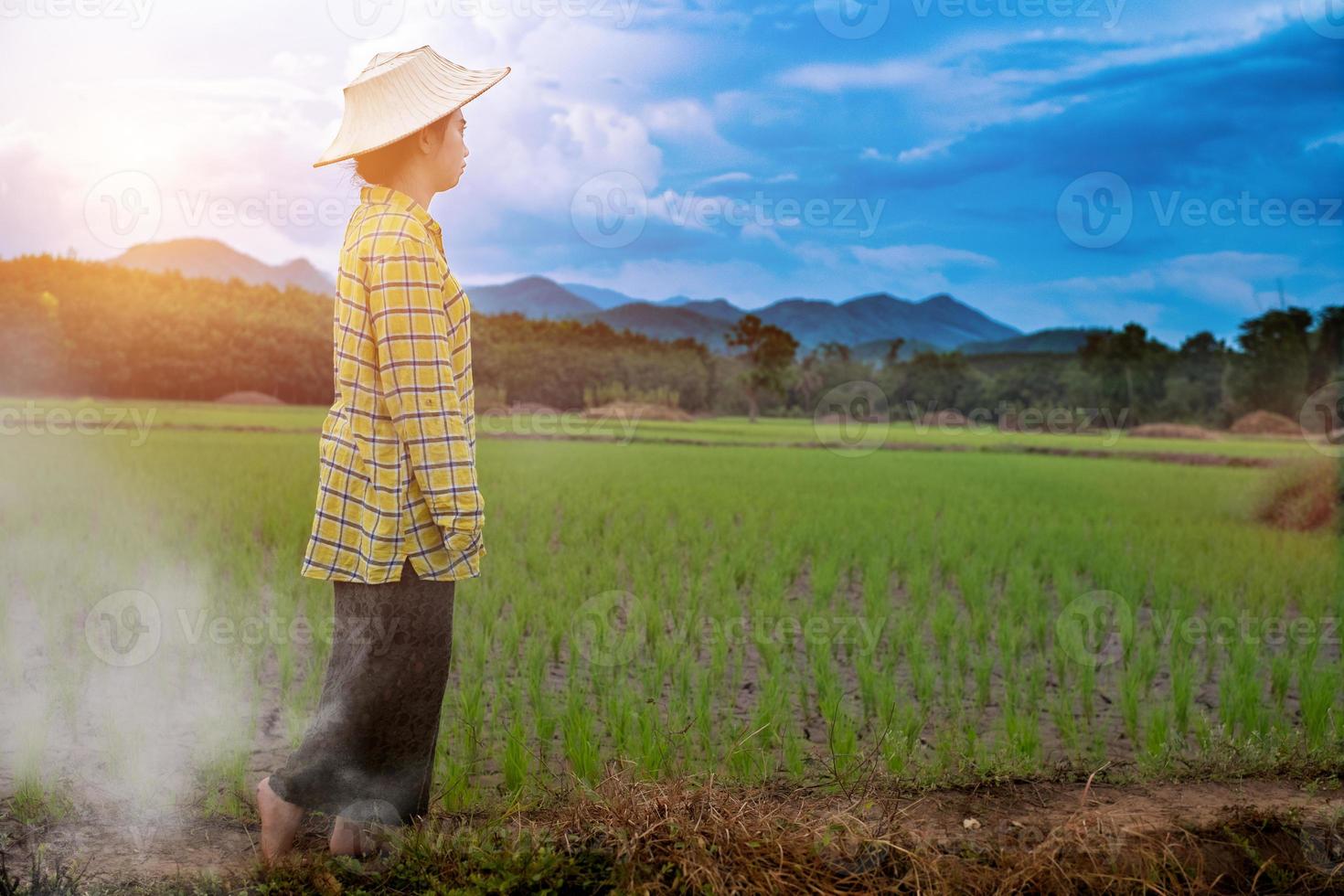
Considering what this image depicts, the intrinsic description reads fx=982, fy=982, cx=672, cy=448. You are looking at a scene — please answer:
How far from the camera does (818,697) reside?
3795 mm

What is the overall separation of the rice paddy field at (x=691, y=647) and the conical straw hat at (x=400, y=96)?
5.21ft

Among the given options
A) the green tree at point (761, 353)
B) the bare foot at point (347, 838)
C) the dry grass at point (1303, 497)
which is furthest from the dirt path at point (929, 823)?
the green tree at point (761, 353)

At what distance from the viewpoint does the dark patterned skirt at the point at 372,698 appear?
83.6 inches

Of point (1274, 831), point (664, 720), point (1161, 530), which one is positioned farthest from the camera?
point (1161, 530)

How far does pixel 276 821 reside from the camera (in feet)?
7.12

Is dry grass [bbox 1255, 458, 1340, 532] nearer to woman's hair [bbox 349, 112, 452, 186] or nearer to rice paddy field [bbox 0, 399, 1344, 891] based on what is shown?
rice paddy field [bbox 0, 399, 1344, 891]

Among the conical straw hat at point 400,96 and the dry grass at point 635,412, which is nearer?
the conical straw hat at point 400,96

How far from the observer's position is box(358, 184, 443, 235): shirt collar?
83.3 inches

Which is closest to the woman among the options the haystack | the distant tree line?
the distant tree line

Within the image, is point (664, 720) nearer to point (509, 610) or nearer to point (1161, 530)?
point (509, 610)

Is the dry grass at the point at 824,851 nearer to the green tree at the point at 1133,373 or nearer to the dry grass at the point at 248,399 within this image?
the dry grass at the point at 248,399

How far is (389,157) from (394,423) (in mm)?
591

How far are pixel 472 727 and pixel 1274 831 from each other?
87.0 inches

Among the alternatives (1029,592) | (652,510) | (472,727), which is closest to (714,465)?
(652,510)
